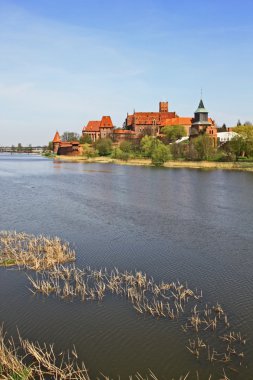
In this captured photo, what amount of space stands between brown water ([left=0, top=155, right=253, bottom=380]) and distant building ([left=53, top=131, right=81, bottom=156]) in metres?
82.2

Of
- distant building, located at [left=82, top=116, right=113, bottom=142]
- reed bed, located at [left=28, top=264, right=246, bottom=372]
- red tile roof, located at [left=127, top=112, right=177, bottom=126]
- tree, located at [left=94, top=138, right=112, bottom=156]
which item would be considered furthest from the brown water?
red tile roof, located at [left=127, top=112, right=177, bottom=126]

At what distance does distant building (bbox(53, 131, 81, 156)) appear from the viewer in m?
112

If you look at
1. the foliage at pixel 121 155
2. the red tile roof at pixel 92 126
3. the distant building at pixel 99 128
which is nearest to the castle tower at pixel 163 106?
the distant building at pixel 99 128

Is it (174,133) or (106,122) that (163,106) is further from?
(174,133)

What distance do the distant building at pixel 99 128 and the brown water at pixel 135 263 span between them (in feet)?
340

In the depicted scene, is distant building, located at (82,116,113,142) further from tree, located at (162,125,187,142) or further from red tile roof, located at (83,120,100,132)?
tree, located at (162,125,187,142)

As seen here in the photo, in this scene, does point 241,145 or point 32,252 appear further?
point 241,145

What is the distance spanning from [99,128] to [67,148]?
71.5ft

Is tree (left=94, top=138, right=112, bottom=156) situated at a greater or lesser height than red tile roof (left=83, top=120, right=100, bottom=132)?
lesser

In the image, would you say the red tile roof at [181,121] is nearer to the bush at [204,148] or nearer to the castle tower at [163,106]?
the castle tower at [163,106]

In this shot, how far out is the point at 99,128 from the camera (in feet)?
441

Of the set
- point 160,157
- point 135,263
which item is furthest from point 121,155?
point 135,263

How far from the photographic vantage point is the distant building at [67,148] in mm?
111812

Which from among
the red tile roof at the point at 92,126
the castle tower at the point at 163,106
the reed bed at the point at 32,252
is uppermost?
the castle tower at the point at 163,106
